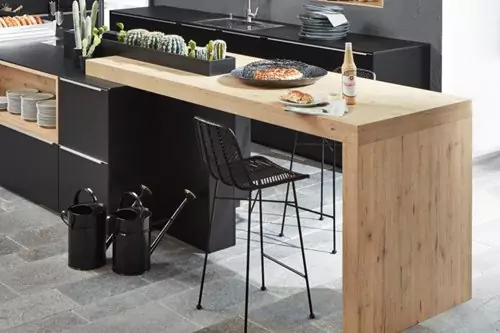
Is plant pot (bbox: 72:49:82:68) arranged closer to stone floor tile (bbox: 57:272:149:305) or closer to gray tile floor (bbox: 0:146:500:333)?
gray tile floor (bbox: 0:146:500:333)

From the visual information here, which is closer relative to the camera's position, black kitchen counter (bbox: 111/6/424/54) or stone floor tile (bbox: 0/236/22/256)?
stone floor tile (bbox: 0/236/22/256)

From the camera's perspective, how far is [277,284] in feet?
15.8

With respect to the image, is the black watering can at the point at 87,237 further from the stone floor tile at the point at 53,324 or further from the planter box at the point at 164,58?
the planter box at the point at 164,58

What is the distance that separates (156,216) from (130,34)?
40.5 inches

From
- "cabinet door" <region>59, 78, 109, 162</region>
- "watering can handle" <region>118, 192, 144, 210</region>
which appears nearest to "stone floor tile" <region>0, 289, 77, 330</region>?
"watering can handle" <region>118, 192, 144, 210</region>

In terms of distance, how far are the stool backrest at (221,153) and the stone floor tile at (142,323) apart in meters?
0.66

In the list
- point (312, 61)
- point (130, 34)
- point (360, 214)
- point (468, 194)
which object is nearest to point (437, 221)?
point (468, 194)

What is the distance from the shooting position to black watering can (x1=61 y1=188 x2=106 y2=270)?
4.97 m

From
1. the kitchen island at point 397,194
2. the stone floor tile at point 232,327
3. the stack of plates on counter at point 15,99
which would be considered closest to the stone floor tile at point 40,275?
the stone floor tile at point 232,327

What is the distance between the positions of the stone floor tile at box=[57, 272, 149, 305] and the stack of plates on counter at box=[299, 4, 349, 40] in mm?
2876

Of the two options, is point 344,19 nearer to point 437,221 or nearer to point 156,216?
point 156,216

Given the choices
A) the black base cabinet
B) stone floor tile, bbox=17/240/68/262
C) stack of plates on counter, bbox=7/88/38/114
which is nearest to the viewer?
stone floor tile, bbox=17/240/68/262

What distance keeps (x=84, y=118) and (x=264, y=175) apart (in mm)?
1397

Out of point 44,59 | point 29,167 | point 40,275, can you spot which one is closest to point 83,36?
point 44,59
